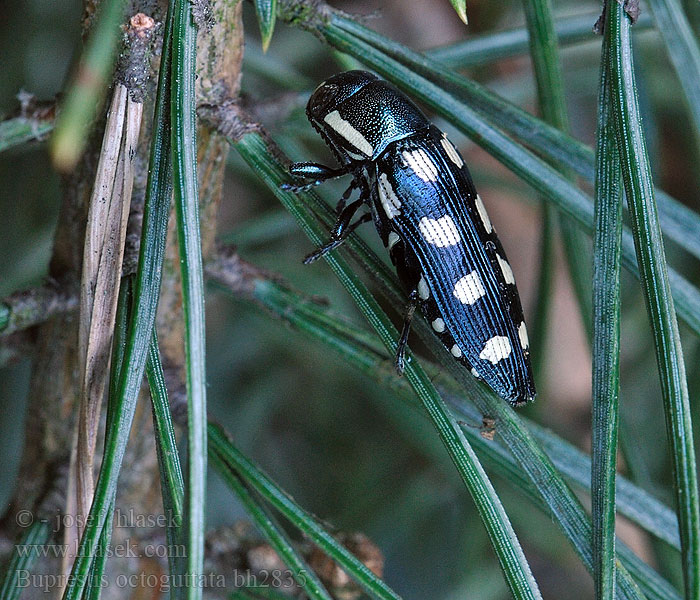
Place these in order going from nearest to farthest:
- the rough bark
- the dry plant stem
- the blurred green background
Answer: the dry plant stem, the rough bark, the blurred green background

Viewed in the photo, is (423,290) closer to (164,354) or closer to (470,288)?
(470,288)

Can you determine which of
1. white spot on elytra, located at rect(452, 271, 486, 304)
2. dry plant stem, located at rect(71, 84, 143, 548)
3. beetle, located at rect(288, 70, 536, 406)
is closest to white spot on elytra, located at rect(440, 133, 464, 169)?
beetle, located at rect(288, 70, 536, 406)

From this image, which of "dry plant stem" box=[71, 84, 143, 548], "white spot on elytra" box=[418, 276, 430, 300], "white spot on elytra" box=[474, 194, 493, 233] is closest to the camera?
"dry plant stem" box=[71, 84, 143, 548]

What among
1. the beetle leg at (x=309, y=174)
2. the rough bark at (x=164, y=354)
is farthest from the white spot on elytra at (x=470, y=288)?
the rough bark at (x=164, y=354)

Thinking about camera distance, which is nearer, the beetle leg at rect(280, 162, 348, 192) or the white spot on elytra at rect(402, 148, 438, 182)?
→ the beetle leg at rect(280, 162, 348, 192)

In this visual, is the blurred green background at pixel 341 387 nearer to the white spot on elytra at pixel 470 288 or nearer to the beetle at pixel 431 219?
the beetle at pixel 431 219

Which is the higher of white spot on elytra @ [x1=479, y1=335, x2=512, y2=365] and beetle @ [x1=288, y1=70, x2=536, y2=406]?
beetle @ [x1=288, y1=70, x2=536, y2=406]

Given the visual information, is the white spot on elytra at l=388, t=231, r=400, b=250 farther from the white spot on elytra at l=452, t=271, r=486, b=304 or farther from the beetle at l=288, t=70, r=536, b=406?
the white spot on elytra at l=452, t=271, r=486, b=304
